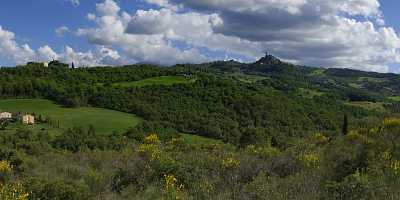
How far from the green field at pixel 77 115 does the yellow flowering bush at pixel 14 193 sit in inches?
3306

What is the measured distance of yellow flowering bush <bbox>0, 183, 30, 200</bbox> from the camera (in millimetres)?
7906

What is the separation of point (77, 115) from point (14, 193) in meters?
101

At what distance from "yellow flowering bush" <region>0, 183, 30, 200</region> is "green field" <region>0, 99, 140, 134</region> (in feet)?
276

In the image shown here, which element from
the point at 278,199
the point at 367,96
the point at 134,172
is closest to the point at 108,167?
the point at 134,172

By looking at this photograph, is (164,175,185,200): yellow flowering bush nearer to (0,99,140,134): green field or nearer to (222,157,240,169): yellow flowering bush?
(222,157,240,169): yellow flowering bush

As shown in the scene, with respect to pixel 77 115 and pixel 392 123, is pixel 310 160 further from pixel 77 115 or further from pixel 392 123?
pixel 77 115

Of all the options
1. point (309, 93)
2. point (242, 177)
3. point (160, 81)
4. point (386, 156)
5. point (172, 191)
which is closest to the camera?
point (172, 191)

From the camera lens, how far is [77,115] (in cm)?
10644

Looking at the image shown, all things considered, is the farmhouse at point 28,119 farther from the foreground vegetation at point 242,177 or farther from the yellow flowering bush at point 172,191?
the yellow flowering bush at point 172,191

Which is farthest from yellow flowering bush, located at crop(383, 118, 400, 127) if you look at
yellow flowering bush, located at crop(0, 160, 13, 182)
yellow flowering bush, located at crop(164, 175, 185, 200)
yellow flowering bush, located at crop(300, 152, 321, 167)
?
yellow flowering bush, located at crop(0, 160, 13, 182)

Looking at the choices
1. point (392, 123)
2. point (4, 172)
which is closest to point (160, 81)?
point (392, 123)

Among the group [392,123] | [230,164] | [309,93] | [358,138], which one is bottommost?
[309,93]

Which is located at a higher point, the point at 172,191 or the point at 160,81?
the point at 172,191

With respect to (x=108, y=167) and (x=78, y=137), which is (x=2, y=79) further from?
(x=108, y=167)
